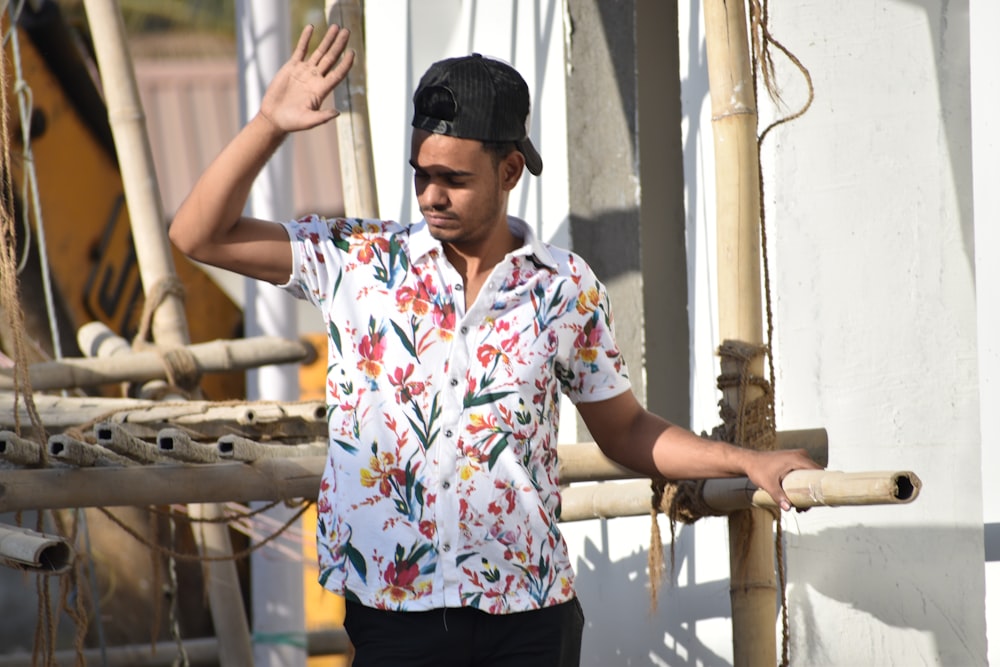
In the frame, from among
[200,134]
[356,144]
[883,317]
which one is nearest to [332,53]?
[883,317]

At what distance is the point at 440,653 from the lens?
1.72 meters

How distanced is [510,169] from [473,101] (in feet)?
0.38

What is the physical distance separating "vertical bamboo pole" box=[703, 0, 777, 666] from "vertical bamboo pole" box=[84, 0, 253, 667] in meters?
2.37

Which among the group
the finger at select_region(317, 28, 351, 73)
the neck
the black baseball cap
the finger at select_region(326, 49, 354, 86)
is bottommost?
the neck

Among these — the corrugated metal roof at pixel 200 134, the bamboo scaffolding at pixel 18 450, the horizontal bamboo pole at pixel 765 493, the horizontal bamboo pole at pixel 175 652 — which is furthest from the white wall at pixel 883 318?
the corrugated metal roof at pixel 200 134

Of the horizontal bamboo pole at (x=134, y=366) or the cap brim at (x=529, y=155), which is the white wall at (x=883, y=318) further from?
the horizontal bamboo pole at (x=134, y=366)

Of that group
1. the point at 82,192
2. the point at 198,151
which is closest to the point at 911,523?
the point at 82,192

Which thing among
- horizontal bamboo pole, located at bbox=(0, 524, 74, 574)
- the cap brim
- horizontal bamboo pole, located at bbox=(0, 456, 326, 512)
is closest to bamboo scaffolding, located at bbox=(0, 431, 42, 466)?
horizontal bamboo pole, located at bbox=(0, 456, 326, 512)

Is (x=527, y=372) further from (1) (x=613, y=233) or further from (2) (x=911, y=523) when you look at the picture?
(1) (x=613, y=233)

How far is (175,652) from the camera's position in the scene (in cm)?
464

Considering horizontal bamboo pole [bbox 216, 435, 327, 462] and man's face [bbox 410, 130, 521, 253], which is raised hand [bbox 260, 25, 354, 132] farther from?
horizontal bamboo pole [bbox 216, 435, 327, 462]

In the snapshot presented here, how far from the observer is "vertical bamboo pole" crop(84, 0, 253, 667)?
13.9 ft

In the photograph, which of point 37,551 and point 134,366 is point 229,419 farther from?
point 37,551

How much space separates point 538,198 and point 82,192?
11.3 feet
